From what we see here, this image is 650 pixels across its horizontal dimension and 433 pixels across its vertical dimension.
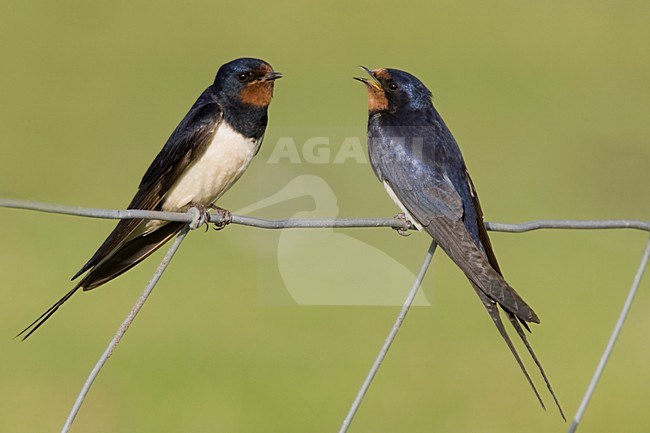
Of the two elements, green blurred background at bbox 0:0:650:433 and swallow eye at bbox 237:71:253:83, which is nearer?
swallow eye at bbox 237:71:253:83

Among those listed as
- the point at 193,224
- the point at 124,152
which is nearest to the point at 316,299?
the point at 124,152

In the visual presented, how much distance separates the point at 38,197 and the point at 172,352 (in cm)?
379

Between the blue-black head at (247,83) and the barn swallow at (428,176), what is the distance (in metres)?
0.30

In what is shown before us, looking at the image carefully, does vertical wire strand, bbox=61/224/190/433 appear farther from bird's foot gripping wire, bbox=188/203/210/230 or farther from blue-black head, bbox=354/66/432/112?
blue-black head, bbox=354/66/432/112

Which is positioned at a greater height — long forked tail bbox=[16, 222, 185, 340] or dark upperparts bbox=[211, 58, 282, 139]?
dark upperparts bbox=[211, 58, 282, 139]

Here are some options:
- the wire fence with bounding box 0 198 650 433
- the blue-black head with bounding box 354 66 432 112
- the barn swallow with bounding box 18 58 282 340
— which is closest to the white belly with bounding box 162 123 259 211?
the barn swallow with bounding box 18 58 282 340

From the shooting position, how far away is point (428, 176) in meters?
2.92

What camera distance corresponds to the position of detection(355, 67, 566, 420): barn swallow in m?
2.61

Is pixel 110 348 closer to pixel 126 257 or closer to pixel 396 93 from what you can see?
pixel 126 257

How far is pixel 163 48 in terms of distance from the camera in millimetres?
11047

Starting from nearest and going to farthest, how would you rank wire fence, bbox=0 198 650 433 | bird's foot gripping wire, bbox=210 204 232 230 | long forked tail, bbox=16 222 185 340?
wire fence, bbox=0 198 650 433
long forked tail, bbox=16 222 185 340
bird's foot gripping wire, bbox=210 204 232 230

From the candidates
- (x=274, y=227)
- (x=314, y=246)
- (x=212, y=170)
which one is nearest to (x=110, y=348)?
(x=274, y=227)

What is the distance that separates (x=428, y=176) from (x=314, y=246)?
2754mm

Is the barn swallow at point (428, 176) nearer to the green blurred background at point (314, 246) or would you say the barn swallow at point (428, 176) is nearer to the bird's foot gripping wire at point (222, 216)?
the bird's foot gripping wire at point (222, 216)
